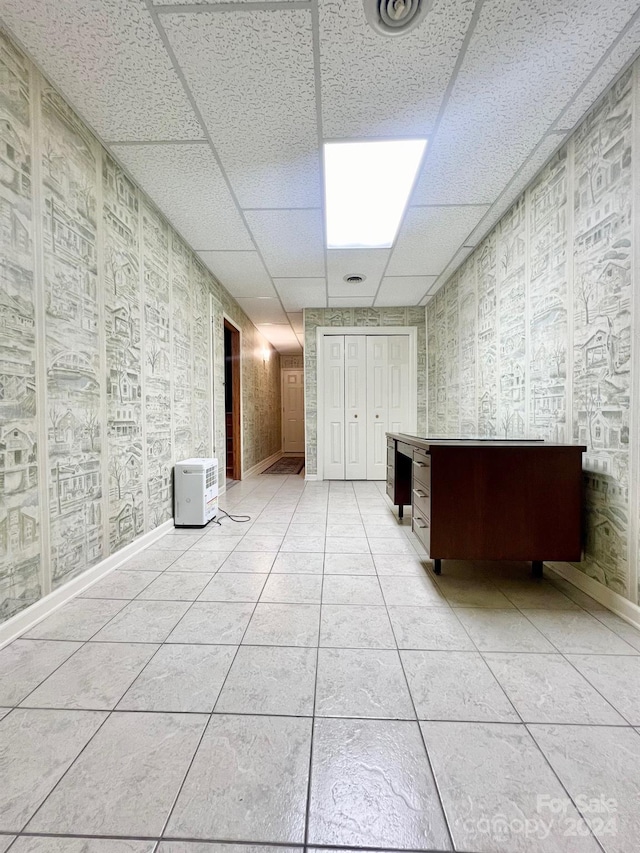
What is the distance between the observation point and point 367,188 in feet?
Answer: 7.89

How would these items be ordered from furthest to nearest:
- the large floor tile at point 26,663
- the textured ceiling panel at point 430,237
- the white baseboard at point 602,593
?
the textured ceiling panel at point 430,237 → the white baseboard at point 602,593 → the large floor tile at point 26,663

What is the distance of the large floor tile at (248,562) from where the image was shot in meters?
2.07

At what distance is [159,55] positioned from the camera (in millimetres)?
1486

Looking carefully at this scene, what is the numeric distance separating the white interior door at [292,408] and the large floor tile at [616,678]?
8187 mm

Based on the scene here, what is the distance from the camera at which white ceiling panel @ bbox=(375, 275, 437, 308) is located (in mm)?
3906

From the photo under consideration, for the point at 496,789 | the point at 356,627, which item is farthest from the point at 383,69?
the point at 496,789

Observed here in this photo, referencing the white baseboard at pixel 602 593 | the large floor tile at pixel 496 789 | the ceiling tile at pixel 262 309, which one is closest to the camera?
the large floor tile at pixel 496 789

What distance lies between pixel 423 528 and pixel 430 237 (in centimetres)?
240

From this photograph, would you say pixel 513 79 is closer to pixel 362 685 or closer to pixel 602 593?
pixel 602 593

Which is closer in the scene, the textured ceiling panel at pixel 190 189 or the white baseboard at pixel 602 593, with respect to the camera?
the white baseboard at pixel 602 593

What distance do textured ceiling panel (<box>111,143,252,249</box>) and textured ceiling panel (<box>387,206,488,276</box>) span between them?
135 cm

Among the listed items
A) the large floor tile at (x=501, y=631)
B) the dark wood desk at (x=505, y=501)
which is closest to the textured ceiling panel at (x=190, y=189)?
the dark wood desk at (x=505, y=501)

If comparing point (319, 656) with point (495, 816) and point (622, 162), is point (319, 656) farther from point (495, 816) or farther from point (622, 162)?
point (622, 162)

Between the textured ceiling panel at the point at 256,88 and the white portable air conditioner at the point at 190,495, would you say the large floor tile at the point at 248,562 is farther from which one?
the textured ceiling panel at the point at 256,88
